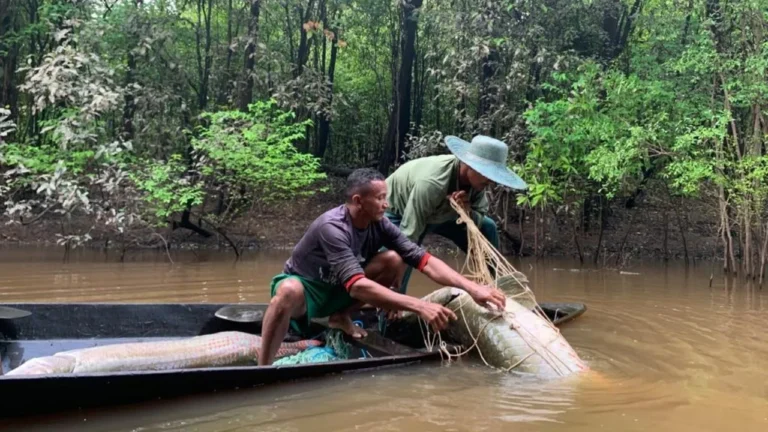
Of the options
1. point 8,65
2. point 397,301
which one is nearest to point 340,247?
point 397,301

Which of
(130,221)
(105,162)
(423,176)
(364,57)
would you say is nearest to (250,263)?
(130,221)

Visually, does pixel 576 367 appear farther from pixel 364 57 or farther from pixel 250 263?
pixel 364 57

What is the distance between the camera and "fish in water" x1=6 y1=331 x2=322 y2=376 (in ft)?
10.2

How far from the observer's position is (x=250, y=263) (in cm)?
1015

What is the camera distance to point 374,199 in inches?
138

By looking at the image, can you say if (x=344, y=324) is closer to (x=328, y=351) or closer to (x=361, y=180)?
(x=328, y=351)

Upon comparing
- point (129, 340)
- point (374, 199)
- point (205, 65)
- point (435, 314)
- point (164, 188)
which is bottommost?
point (129, 340)

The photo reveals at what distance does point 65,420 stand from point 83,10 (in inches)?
464

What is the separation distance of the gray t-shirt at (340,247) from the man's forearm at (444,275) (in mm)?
93

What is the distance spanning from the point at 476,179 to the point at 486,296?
92cm

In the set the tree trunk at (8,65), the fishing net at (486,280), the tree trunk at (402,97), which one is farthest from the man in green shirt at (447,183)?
the tree trunk at (8,65)

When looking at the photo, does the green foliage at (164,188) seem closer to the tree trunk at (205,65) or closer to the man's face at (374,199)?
the tree trunk at (205,65)

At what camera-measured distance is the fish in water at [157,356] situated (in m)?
3.10

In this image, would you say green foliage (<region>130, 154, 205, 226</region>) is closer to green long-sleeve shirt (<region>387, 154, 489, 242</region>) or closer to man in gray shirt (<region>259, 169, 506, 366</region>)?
green long-sleeve shirt (<region>387, 154, 489, 242</region>)
